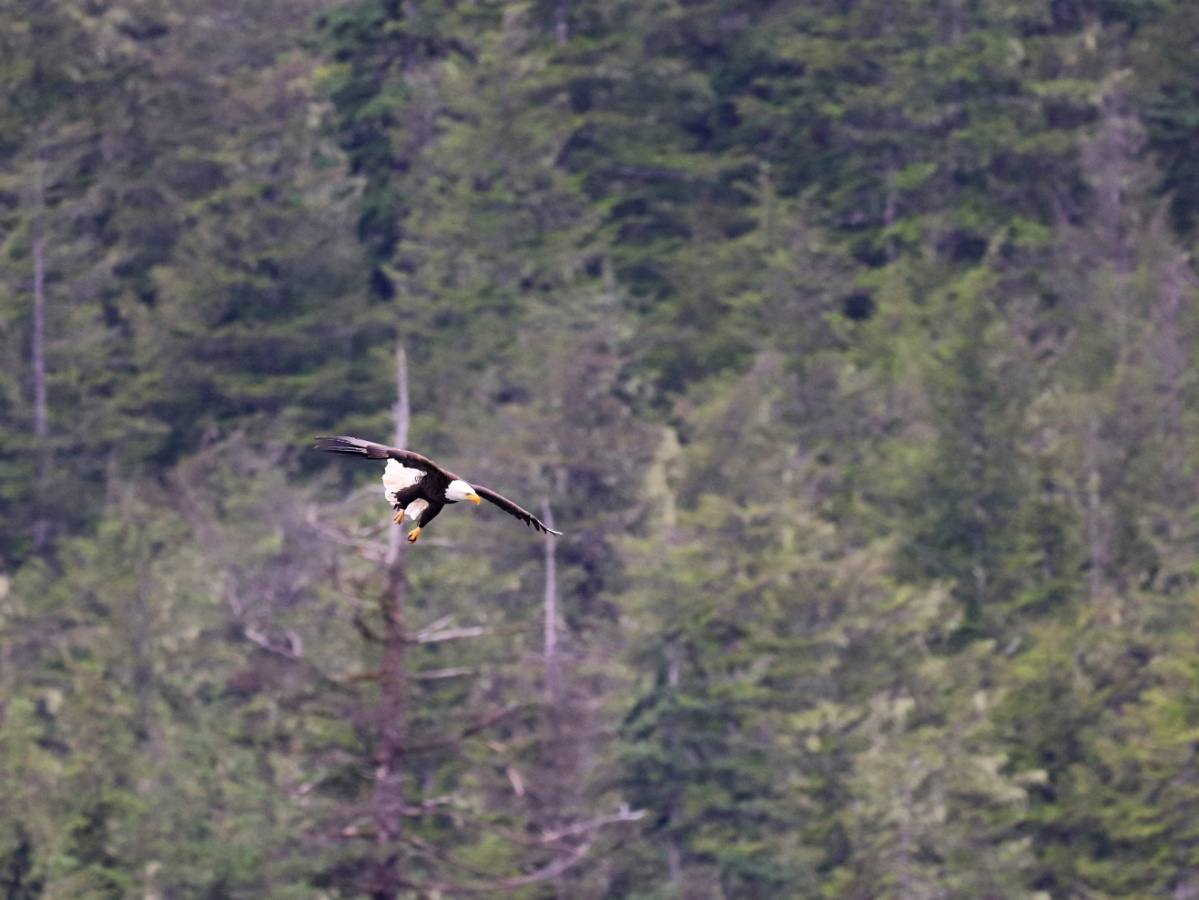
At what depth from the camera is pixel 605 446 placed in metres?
28.6

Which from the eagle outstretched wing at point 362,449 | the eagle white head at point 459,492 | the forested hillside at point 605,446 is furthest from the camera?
the forested hillside at point 605,446

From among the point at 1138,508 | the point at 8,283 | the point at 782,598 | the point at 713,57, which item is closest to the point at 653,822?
the point at 782,598

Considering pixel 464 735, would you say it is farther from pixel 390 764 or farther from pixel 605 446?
pixel 605 446

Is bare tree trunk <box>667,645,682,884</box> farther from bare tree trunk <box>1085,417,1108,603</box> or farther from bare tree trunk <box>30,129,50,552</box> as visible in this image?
bare tree trunk <box>30,129,50,552</box>

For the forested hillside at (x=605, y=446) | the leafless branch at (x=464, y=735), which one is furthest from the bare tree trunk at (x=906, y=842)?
the leafless branch at (x=464, y=735)

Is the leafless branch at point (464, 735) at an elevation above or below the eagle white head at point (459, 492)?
below

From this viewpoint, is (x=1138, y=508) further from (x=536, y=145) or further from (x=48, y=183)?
(x=48, y=183)

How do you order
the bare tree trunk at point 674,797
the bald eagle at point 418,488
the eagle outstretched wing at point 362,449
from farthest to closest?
the bare tree trunk at point 674,797, the bald eagle at point 418,488, the eagle outstretched wing at point 362,449

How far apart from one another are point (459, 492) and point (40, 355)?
3140 centimetres

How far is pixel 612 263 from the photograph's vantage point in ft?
132

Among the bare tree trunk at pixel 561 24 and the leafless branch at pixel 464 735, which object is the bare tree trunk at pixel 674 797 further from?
the bare tree trunk at pixel 561 24

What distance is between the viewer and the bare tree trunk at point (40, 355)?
1490 inches

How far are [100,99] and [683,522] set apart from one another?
795 inches

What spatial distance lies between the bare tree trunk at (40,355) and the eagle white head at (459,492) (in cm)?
3061
